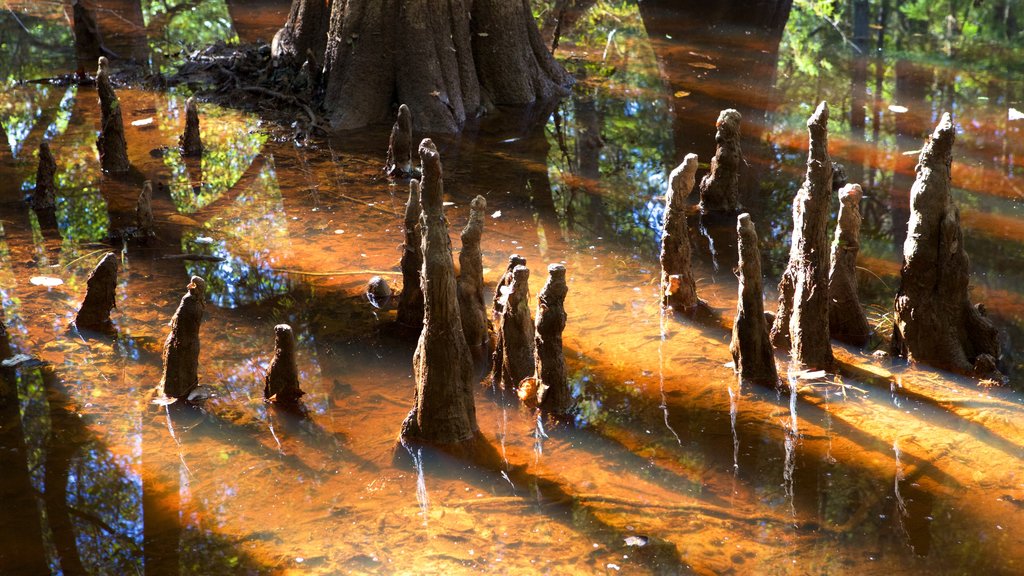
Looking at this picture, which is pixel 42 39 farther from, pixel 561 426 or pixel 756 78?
pixel 561 426

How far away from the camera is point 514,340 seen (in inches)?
214

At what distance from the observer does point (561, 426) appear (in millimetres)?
5246

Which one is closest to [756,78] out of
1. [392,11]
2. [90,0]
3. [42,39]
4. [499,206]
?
[392,11]

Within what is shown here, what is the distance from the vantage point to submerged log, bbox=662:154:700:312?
6367 mm

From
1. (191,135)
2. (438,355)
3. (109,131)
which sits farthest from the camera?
(191,135)

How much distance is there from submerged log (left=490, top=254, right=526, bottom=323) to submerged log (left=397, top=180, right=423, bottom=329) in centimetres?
49

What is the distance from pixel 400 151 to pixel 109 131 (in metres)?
2.65

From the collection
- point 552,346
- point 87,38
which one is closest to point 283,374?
point 552,346

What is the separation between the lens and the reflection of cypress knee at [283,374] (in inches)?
206

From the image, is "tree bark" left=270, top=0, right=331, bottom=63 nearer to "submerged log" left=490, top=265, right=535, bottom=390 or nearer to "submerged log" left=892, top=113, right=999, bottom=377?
"submerged log" left=490, top=265, right=535, bottom=390

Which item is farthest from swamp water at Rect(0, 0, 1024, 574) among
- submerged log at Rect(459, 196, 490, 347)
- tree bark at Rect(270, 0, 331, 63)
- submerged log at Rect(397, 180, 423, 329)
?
tree bark at Rect(270, 0, 331, 63)

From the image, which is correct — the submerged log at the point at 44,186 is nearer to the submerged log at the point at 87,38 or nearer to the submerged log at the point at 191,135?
the submerged log at the point at 191,135

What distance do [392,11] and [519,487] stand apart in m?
7.23

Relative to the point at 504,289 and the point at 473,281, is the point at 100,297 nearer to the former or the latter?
the point at 473,281
